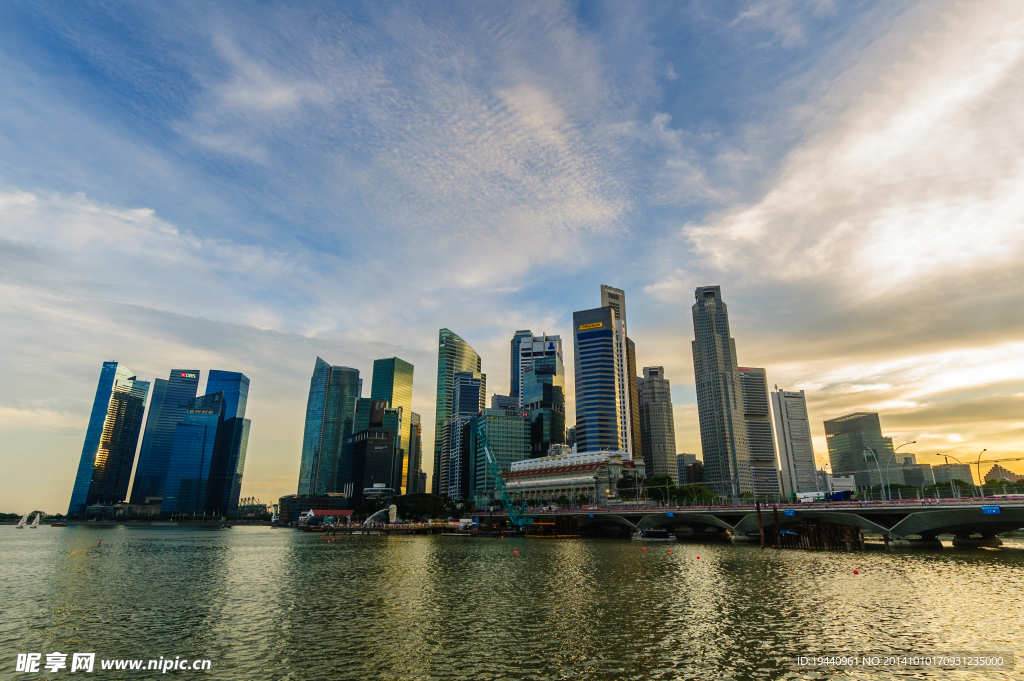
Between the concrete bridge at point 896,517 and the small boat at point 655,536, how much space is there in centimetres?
495

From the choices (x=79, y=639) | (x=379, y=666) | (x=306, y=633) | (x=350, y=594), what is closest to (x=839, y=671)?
(x=379, y=666)

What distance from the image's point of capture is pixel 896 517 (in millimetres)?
123000

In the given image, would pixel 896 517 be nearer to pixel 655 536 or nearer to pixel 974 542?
pixel 974 542

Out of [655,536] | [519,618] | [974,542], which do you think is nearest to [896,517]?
[974,542]

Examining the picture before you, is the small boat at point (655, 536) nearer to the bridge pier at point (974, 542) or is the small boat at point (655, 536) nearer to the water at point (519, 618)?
the bridge pier at point (974, 542)

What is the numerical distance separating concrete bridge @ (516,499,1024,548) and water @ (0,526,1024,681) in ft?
83.7

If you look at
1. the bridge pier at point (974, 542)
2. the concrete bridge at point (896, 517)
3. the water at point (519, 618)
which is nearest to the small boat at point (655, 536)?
the concrete bridge at point (896, 517)

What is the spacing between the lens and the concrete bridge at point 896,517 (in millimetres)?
105163

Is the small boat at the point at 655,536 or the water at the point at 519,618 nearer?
the water at the point at 519,618

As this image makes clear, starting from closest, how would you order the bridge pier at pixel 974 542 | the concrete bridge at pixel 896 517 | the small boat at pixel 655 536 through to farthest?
the concrete bridge at pixel 896 517 < the bridge pier at pixel 974 542 < the small boat at pixel 655 536

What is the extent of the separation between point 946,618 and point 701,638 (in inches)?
966

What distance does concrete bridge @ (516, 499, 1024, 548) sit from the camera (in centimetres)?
10516

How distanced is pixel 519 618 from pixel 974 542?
142 meters

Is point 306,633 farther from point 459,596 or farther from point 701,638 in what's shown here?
point 701,638
